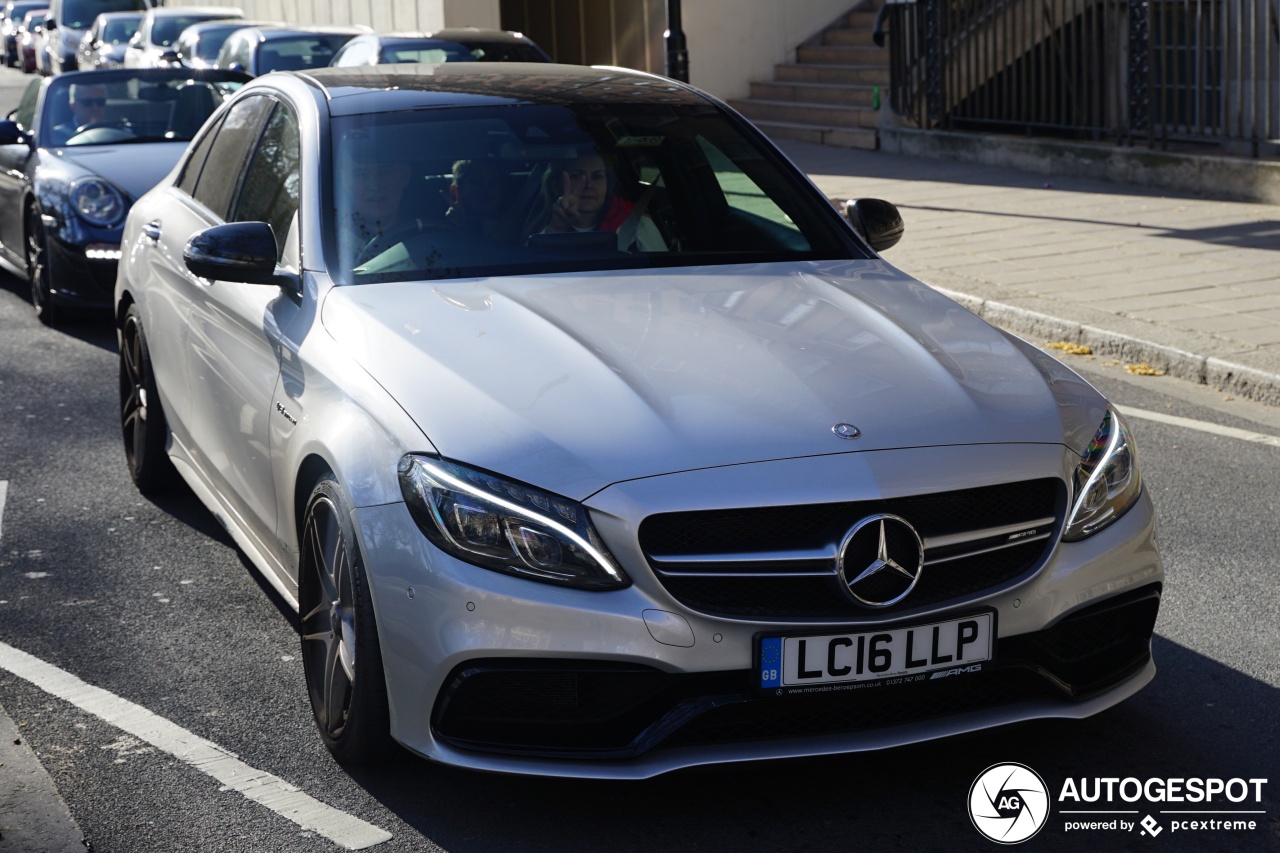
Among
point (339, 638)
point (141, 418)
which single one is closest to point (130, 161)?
point (141, 418)

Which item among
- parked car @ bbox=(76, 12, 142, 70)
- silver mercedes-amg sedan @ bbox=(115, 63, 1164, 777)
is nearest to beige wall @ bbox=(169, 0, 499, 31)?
parked car @ bbox=(76, 12, 142, 70)

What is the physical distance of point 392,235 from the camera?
446cm

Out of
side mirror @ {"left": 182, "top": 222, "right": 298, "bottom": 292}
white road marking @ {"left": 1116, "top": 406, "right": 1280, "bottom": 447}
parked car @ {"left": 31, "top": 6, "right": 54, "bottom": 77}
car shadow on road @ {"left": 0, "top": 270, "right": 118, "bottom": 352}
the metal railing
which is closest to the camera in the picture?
side mirror @ {"left": 182, "top": 222, "right": 298, "bottom": 292}

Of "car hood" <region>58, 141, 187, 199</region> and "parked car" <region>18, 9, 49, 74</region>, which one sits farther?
"parked car" <region>18, 9, 49, 74</region>

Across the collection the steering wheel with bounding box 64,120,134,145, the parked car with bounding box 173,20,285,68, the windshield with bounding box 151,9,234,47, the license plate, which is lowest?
the license plate

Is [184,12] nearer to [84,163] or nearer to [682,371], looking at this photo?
[84,163]

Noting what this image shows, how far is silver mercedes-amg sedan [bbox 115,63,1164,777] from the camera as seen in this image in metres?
3.25

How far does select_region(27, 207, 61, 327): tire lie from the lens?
9.69 metres

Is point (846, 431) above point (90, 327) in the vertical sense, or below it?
above

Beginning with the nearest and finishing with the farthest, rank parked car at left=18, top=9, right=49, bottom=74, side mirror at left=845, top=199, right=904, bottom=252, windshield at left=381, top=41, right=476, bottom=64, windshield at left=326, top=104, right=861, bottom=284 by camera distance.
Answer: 1. windshield at left=326, top=104, right=861, bottom=284
2. side mirror at left=845, top=199, right=904, bottom=252
3. windshield at left=381, top=41, right=476, bottom=64
4. parked car at left=18, top=9, right=49, bottom=74

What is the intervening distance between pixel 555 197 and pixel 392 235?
0.49 m

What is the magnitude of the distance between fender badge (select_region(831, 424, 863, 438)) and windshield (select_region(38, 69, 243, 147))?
799cm

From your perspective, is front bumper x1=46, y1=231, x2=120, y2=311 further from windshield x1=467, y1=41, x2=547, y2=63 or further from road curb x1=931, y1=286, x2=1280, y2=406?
windshield x1=467, y1=41, x2=547, y2=63

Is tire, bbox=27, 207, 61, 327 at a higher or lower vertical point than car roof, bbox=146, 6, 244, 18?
lower
